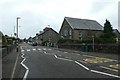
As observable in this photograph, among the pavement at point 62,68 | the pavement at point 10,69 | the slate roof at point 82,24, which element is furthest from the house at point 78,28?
the pavement at point 10,69

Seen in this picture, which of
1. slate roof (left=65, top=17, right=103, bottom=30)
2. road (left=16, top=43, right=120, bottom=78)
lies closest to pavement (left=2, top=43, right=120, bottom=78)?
road (left=16, top=43, right=120, bottom=78)

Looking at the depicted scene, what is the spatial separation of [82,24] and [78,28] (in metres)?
4.78

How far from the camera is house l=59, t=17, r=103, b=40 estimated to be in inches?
3041

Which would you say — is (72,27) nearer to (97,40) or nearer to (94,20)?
(94,20)

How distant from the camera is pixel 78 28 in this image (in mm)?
77438

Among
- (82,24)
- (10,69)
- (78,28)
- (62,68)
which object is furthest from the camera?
(82,24)

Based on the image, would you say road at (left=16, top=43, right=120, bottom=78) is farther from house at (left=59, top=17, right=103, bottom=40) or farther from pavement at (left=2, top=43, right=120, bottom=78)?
house at (left=59, top=17, right=103, bottom=40)

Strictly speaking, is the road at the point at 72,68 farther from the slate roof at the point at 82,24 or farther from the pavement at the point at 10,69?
the slate roof at the point at 82,24

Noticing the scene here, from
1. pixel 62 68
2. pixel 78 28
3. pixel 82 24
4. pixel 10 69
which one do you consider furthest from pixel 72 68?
pixel 82 24

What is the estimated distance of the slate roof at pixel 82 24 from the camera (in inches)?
3106

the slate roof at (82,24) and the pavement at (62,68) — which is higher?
the slate roof at (82,24)

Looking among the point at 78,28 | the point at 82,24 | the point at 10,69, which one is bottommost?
the point at 10,69

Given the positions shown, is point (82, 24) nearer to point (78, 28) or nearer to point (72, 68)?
point (78, 28)

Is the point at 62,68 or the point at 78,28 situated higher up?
the point at 78,28
